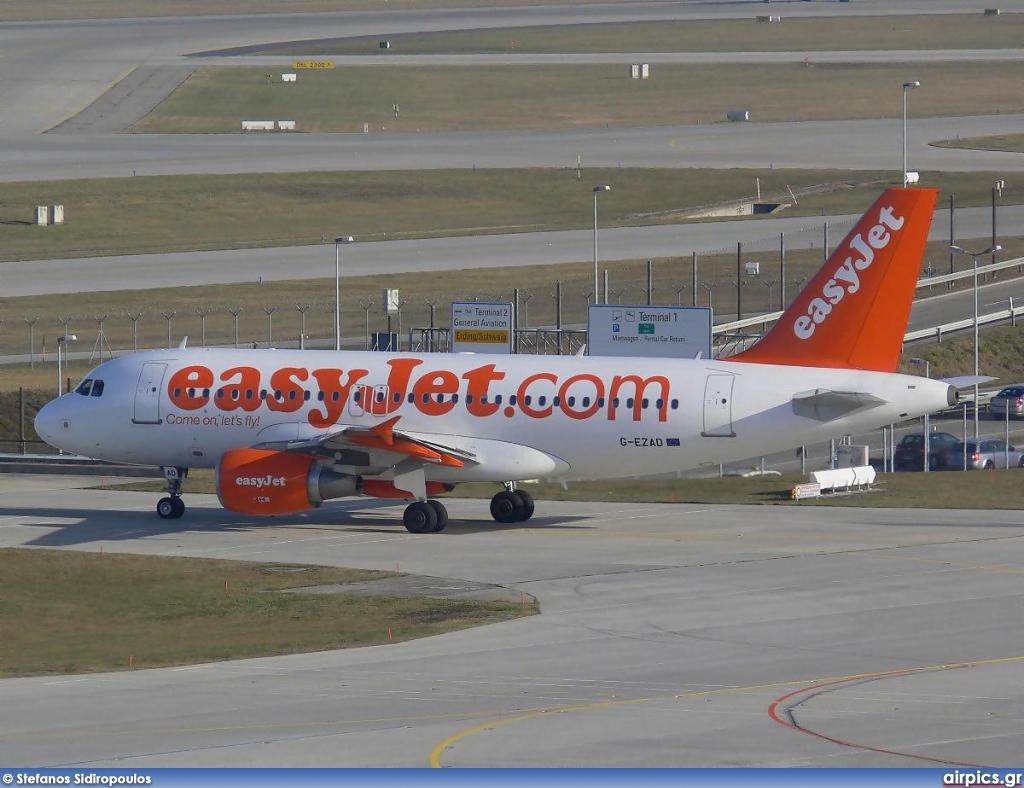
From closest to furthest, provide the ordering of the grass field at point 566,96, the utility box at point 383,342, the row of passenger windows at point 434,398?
the row of passenger windows at point 434,398
the utility box at point 383,342
the grass field at point 566,96

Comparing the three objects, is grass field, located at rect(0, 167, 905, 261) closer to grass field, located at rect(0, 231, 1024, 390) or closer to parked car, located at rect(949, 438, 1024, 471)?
grass field, located at rect(0, 231, 1024, 390)

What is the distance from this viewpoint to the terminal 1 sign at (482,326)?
69938 mm

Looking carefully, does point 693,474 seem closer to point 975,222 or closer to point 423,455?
point 423,455

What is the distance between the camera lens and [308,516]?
5212cm

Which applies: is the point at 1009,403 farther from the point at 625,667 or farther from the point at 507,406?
the point at 625,667

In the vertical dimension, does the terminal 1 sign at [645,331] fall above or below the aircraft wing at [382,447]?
above

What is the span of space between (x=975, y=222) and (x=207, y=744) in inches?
3928

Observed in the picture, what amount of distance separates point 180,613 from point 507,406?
13508mm

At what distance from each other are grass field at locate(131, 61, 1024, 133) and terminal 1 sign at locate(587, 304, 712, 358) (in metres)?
83.0

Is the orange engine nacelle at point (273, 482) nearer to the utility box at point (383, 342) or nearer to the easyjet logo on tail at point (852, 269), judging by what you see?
the easyjet logo on tail at point (852, 269)

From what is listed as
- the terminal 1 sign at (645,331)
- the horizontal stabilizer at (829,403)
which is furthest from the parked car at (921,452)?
the horizontal stabilizer at (829,403)

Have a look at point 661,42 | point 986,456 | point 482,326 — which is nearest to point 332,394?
point 482,326

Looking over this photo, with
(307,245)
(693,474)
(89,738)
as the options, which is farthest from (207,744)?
(307,245)

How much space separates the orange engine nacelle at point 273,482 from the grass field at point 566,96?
104m
